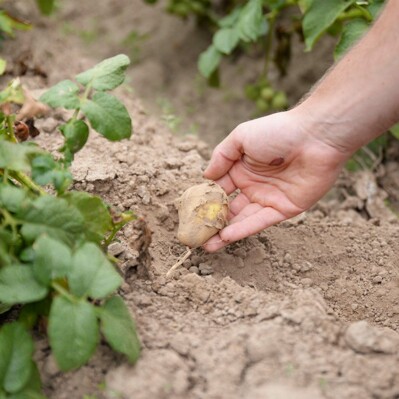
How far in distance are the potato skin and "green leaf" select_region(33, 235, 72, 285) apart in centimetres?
55

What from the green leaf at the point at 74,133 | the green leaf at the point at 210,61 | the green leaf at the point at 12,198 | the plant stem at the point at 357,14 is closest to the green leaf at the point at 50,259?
the green leaf at the point at 12,198

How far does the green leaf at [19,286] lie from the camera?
1374mm

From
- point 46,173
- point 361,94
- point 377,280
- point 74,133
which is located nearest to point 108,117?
point 74,133

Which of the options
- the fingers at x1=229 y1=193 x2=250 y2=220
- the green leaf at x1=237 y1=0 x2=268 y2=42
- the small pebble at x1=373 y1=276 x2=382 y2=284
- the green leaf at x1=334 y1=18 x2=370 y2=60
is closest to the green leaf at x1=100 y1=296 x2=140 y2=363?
the fingers at x1=229 y1=193 x2=250 y2=220

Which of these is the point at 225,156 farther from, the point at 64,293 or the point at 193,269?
the point at 64,293

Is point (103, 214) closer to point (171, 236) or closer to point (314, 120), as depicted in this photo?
point (171, 236)

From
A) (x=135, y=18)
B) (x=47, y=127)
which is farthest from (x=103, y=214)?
(x=135, y=18)

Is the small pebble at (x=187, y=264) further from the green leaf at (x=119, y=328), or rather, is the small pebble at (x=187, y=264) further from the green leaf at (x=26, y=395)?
the green leaf at (x=26, y=395)

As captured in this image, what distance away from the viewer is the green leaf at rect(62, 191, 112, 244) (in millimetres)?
1525

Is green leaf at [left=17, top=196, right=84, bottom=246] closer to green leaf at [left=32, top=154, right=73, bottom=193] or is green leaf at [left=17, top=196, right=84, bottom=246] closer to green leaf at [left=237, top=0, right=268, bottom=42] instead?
green leaf at [left=32, top=154, right=73, bottom=193]

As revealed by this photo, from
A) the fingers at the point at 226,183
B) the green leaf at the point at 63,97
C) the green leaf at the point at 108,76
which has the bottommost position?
the fingers at the point at 226,183

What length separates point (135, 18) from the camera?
12.4ft

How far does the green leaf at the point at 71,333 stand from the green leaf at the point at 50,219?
6.6 inches

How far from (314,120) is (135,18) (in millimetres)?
2188
